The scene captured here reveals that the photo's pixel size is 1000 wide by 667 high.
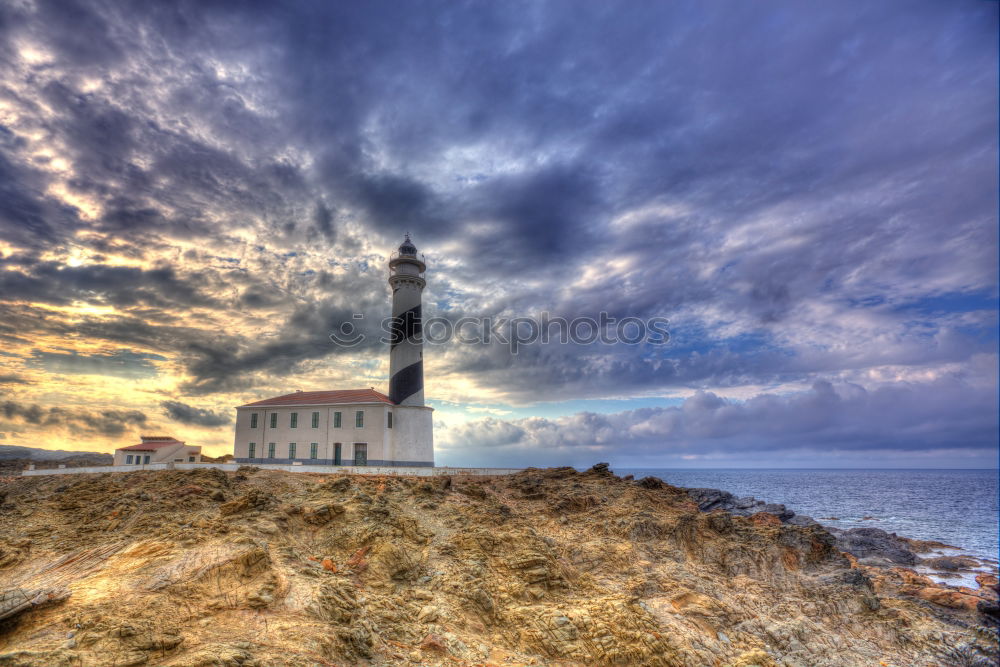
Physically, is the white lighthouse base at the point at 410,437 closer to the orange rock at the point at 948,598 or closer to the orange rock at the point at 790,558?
the orange rock at the point at 790,558

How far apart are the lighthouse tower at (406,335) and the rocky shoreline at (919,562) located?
22240 millimetres

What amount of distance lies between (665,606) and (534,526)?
6.32 m

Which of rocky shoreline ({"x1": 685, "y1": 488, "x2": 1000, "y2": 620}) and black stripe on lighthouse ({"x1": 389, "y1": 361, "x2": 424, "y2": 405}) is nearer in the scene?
rocky shoreline ({"x1": 685, "y1": 488, "x2": 1000, "y2": 620})

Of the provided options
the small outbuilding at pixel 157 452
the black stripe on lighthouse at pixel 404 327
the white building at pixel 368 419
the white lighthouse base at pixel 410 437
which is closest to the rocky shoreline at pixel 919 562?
the white lighthouse base at pixel 410 437

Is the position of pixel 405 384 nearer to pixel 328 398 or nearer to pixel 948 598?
pixel 328 398

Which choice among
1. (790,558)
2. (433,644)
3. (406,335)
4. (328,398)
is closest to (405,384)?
(406,335)

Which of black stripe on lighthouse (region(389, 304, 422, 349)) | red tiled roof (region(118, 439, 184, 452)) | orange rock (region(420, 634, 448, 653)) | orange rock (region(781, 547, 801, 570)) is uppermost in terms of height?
black stripe on lighthouse (region(389, 304, 422, 349))

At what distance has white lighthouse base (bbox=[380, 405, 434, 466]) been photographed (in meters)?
32.4

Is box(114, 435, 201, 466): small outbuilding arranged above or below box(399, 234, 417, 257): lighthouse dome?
below

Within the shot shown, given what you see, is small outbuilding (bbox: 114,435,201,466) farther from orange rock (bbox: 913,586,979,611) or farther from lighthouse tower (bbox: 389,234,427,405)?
orange rock (bbox: 913,586,979,611)

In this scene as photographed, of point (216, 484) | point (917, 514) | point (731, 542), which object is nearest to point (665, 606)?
point (731, 542)

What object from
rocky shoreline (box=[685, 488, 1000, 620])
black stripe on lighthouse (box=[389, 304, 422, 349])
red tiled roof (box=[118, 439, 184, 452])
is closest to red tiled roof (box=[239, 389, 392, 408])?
black stripe on lighthouse (box=[389, 304, 422, 349])

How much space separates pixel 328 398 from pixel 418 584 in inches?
877

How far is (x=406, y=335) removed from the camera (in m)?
34.2
